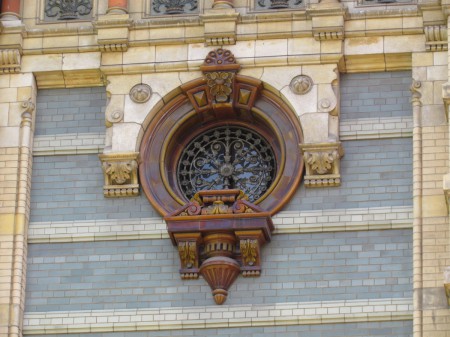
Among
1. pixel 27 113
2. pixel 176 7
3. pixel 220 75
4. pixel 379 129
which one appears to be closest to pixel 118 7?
pixel 176 7

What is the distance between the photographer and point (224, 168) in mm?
32906

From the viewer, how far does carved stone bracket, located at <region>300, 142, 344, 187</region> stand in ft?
106

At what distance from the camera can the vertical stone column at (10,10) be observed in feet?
111

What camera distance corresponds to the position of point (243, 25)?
33.3 m

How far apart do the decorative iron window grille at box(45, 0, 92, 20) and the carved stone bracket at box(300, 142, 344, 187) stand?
449 cm

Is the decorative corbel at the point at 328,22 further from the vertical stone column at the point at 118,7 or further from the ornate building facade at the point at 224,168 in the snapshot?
the vertical stone column at the point at 118,7

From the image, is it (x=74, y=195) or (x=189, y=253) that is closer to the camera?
(x=189, y=253)

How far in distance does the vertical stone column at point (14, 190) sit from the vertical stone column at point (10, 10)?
39.8 inches

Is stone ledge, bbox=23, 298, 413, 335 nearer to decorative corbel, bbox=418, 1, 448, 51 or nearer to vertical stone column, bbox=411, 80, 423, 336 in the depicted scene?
vertical stone column, bbox=411, 80, 423, 336

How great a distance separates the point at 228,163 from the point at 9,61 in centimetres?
393

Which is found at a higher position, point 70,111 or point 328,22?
point 328,22

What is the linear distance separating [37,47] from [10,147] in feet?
5.85

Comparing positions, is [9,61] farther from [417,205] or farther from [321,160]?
[417,205]

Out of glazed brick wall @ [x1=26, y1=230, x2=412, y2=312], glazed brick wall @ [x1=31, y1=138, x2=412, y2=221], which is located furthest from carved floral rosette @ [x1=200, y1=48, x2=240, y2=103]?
glazed brick wall @ [x1=26, y1=230, x2=412, y2=312]
